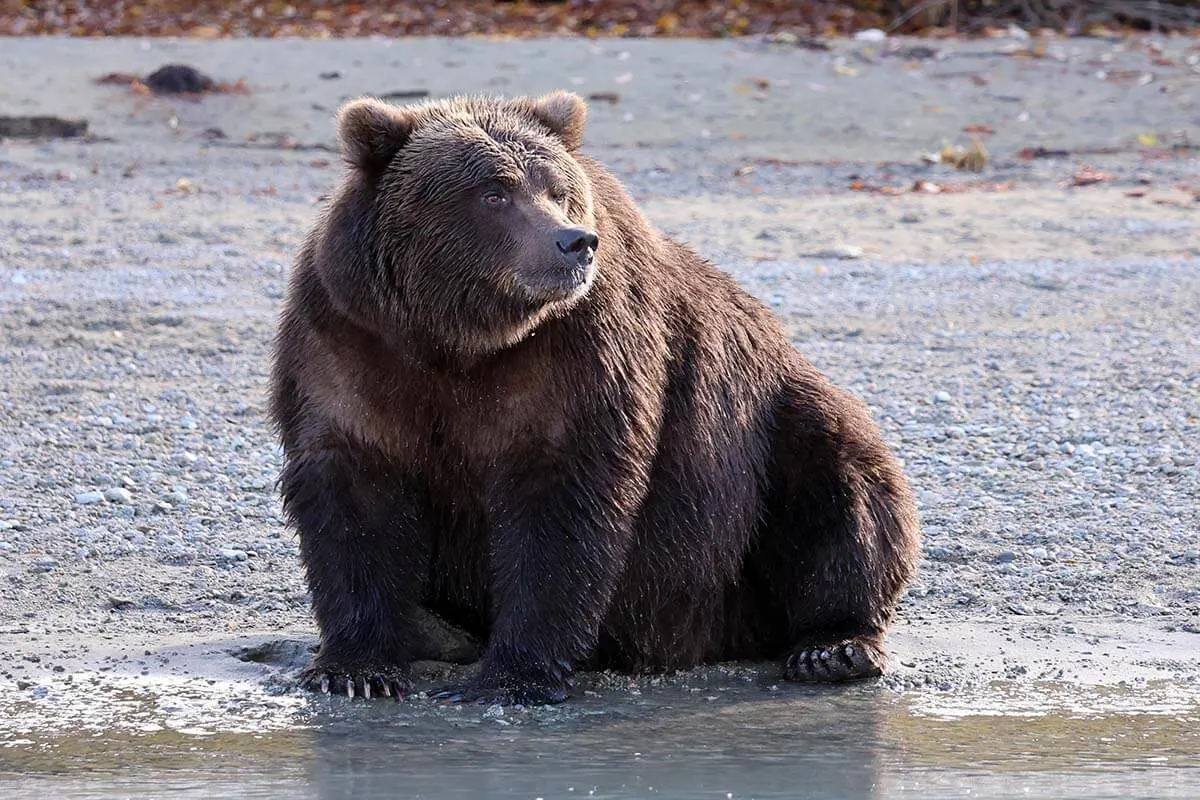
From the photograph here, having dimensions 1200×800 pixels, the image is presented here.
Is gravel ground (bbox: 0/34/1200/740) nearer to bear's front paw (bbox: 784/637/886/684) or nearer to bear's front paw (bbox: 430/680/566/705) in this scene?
bear's front paw (bbox: 784/637/886/684)

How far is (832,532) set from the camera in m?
5.96

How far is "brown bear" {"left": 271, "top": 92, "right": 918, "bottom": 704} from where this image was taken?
5.31 meters

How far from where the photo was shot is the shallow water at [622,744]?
493 cm

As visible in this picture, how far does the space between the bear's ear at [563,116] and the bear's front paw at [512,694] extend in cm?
151

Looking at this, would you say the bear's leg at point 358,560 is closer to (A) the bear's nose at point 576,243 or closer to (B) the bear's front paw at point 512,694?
(B) the bear's front paw at point 512,694

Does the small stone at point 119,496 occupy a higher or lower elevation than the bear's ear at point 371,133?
lower

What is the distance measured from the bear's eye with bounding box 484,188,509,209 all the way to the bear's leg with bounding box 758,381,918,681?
1.18 m

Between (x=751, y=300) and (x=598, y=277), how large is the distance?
2.74ft

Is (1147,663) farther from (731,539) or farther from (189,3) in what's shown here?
(189,3)

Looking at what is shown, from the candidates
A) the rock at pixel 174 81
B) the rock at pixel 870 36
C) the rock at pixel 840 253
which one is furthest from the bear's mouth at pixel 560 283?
the rock at pixel 870 36

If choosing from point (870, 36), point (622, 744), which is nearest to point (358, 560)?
point (622, 744)

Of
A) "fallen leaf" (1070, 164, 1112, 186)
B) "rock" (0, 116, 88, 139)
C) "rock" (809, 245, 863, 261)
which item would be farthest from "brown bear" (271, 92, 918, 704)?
"rock" (0, 116, 88, 139)

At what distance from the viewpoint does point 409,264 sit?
5320 millimetres

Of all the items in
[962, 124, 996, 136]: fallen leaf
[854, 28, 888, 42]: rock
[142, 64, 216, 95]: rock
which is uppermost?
[854, 28, 888, 42]: rock
